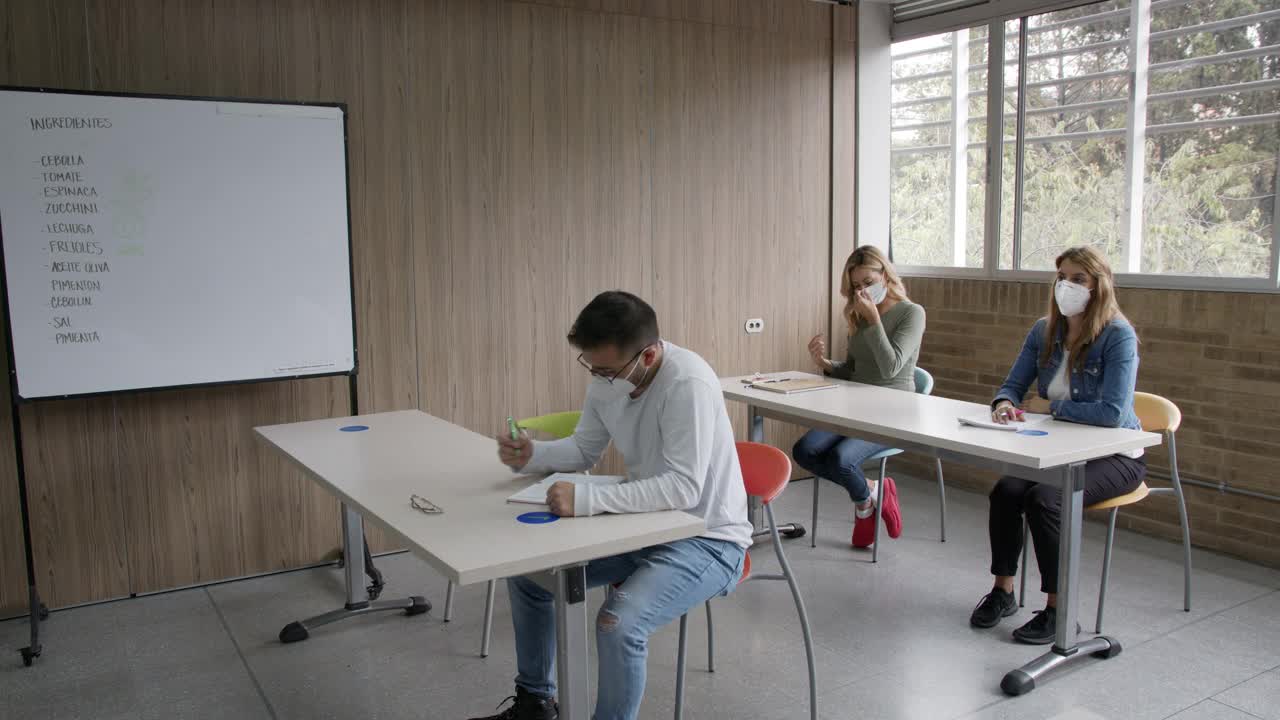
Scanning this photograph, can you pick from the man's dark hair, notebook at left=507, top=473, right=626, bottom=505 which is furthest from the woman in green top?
the man's dark hair

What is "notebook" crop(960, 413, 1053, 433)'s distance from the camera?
3223 mm

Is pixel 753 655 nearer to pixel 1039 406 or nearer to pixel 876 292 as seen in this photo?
pixel 1039 406

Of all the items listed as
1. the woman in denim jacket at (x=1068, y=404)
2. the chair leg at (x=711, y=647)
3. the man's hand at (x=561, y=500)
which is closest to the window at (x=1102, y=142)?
the woman in denim jacket at (x=1068, y=404)

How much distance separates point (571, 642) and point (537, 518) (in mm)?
322

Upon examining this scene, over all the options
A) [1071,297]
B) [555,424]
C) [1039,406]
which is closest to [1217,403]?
[1039,406]

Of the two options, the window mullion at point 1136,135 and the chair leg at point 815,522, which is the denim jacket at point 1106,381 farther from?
the window mullion at point 1136,135

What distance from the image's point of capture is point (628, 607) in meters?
2.26

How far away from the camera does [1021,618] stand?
355 cm

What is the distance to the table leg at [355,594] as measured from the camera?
3.55 m

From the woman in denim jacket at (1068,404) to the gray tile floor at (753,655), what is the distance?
181 millimetres

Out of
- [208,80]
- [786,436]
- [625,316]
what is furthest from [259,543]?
[786,436]

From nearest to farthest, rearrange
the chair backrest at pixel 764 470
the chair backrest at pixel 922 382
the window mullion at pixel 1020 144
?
the chair backrest at pixel 764 470, the chair backrest at pixel 922 382, the window mullion at pixel 1020 144

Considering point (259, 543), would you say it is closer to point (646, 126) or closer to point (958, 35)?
point (646, 126)

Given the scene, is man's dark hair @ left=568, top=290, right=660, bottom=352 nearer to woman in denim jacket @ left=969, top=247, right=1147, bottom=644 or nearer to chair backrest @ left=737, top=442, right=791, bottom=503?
chair backrest @ left=737, top=442, right=791, bottom=503
